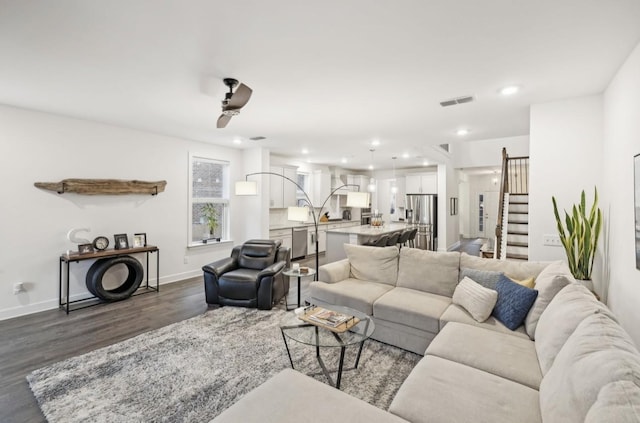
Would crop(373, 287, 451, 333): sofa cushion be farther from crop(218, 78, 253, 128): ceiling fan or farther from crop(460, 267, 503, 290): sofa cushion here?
crop(218, 78, 253, 128): ceiling fan

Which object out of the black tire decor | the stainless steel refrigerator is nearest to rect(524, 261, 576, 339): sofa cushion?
the black tire decor

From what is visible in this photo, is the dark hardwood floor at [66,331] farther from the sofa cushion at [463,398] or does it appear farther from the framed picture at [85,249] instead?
the sofa cushion at [463,398]

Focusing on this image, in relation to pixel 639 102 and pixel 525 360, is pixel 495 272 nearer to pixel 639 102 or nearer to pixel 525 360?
pixel 525 360

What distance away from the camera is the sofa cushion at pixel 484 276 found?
2.69m

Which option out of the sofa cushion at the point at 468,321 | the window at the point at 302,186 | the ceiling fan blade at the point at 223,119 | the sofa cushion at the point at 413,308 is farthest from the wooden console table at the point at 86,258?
the sofa cushion at the point at 468,321

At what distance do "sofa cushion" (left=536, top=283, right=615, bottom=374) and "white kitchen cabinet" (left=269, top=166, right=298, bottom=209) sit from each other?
5.55 m

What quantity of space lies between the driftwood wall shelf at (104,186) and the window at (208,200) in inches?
27.8

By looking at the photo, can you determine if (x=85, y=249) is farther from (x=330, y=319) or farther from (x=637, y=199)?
(x=637, y=199)

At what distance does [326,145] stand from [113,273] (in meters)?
4.14

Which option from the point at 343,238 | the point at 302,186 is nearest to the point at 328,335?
the point at 343,238

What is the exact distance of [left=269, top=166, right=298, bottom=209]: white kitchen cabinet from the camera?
6.81 metres

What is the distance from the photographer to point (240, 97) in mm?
2605

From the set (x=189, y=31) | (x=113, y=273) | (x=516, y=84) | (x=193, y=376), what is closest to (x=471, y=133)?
(x=516, y=84)

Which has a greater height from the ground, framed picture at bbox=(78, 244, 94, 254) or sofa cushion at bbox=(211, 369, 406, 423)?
framed picture at bbox=(78, 244, 94, 254)
